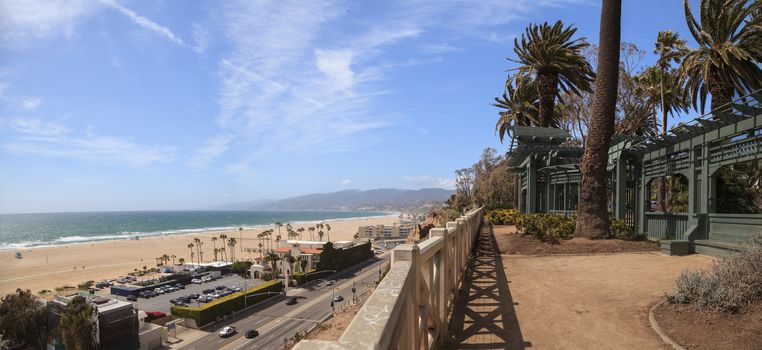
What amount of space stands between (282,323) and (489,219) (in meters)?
17.9

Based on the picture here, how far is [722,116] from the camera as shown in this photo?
1133cm

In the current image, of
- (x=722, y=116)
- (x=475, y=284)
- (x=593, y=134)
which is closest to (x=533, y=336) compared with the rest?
(x=475, y=284)

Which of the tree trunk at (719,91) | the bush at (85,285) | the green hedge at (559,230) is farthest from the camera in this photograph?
the bush at (85,285)

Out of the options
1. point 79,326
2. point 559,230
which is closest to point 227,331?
point 79,326

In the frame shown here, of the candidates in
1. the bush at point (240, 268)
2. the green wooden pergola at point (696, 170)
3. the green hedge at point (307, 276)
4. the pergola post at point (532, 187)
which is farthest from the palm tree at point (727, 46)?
the bush at point (240, 268)

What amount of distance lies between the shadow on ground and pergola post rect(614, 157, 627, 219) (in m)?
10.7

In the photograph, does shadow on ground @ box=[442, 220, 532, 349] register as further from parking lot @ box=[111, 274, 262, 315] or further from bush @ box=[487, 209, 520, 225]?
parking lot @ box=[111, 274, 262, 315]

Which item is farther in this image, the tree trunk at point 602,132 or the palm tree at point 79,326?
the palm tree at point 79,326

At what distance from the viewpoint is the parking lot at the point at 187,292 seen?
134 ft

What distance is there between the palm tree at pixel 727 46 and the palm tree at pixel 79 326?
33650 mm

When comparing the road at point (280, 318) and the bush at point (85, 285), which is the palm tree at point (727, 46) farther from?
the bush at point (85, 285)

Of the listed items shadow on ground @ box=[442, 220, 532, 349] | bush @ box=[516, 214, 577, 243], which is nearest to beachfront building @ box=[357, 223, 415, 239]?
bush @ box=[516, 214, 577, 243]

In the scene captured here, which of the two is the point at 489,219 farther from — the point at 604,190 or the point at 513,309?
the point at 513,309

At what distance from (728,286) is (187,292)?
51276 mm
